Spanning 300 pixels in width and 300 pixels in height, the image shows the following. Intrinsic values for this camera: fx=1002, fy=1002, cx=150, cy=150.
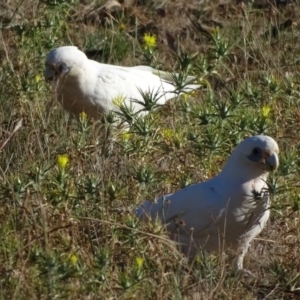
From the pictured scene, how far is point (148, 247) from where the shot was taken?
419cm

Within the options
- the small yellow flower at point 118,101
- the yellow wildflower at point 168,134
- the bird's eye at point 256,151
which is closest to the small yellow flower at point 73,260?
the bird's eye at point 256,151

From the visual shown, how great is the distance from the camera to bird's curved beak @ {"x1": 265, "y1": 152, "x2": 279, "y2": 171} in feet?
14.6

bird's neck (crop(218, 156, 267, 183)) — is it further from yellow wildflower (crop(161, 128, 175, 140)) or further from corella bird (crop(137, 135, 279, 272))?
yellow wildflower (crop(161, 128, 175, 140))

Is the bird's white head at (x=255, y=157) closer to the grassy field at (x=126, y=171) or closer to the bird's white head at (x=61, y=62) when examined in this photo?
the grassy field at (x=126, y=171)

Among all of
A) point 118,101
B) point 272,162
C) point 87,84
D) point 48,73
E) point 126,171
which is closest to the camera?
point 272,162

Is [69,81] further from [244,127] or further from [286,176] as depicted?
[286,176]

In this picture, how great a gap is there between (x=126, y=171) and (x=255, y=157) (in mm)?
866

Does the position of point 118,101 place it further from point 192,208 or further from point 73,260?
point 73,260

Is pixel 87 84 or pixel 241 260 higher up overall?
pixel 87 84

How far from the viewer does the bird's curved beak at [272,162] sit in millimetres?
4445

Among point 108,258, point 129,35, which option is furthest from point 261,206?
point 129,35

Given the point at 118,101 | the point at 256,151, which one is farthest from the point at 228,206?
the point at 118,101

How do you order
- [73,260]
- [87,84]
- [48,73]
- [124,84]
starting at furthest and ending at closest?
[124,84] < [87,84] < [48,73] < [73,260]

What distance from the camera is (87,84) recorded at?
628 centimetres
